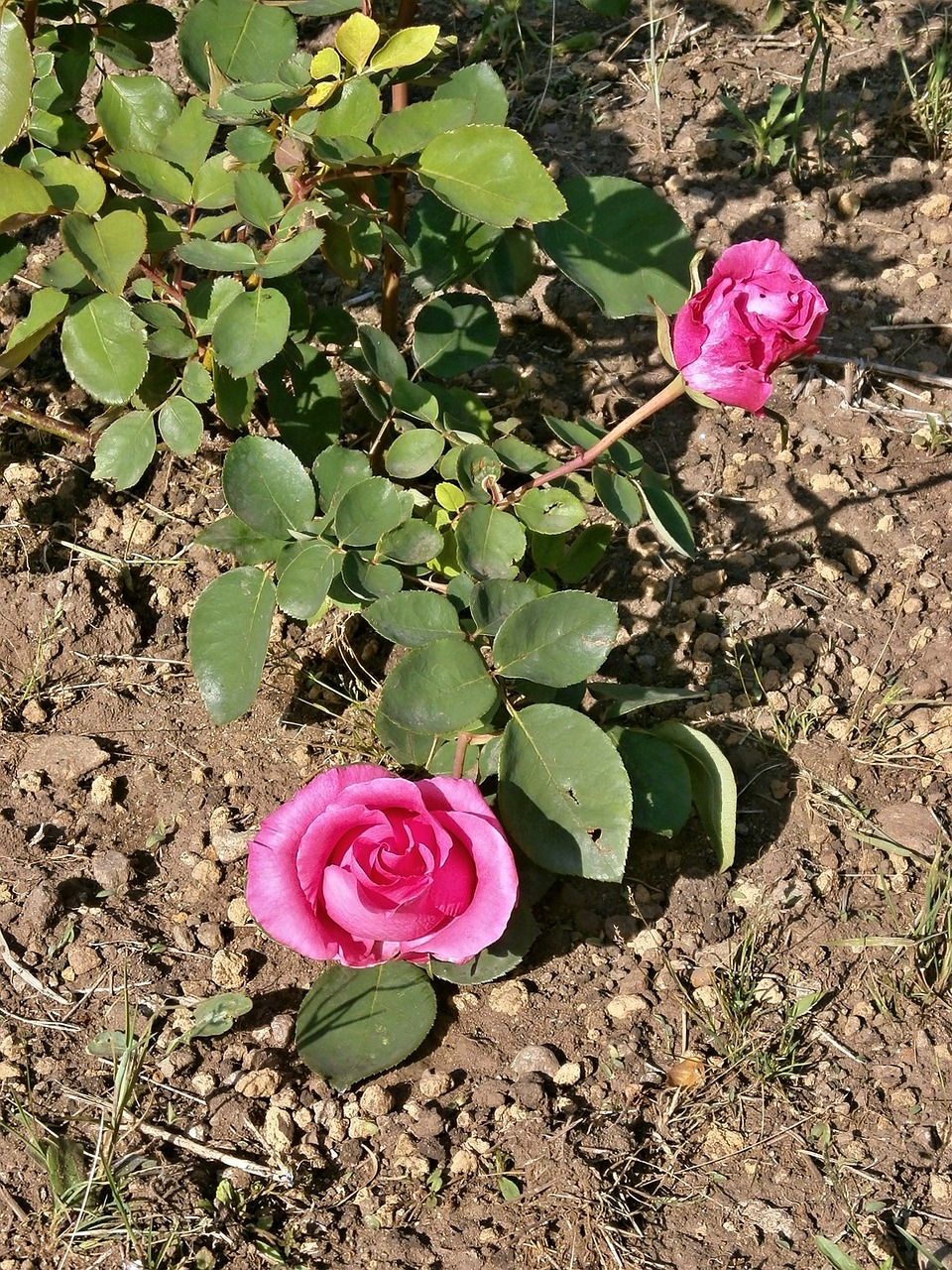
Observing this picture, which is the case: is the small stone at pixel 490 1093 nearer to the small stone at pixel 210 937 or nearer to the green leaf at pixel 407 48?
the small stone at pixel 210 937

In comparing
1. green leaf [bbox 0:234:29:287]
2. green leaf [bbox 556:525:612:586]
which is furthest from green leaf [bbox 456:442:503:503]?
green leaf [bbox 0:234:29:287]

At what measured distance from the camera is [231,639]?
1665 millimetres

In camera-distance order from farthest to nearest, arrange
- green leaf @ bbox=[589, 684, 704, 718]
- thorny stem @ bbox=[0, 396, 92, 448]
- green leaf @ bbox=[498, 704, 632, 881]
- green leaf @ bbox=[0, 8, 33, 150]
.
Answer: thorny stem @ bbox=[0, 396, 92, 448]
green leaf @ bbox=[589, 684, 704, 718]
green leaf @ bbox=[498, 704, 632, 881]
green leaf @ bbox=[0, 8, 33, 150]

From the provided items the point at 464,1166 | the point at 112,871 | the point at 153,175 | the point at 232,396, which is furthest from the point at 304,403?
the point at 464,1166

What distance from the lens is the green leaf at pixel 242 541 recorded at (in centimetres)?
171

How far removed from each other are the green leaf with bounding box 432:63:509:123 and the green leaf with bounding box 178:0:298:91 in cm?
23

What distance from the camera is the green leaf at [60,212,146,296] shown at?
4.97 feet

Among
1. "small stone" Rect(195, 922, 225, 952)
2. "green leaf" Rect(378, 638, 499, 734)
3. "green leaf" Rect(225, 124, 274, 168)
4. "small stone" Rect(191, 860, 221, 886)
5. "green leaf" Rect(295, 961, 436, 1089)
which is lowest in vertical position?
"small stone" Rect(195, 922, 225, 952)

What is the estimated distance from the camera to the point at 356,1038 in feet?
5.41

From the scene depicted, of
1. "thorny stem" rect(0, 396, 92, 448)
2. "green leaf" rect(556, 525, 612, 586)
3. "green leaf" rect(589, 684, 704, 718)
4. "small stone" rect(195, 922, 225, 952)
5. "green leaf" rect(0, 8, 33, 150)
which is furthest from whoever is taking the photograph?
"thorny stem" rect(0, 396, 92, 448)

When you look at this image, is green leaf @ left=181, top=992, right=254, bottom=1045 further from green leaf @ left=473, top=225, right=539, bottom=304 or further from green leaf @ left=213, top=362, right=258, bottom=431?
green leaf @ left=473, top=225, right=539, bottom=304

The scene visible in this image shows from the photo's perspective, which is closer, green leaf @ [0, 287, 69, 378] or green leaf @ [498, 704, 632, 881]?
green leaf @ [498, 704, 632, 881]

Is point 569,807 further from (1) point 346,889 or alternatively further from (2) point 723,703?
(2) point 723,703

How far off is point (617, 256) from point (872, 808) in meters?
0.89
